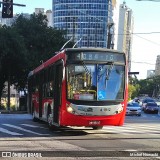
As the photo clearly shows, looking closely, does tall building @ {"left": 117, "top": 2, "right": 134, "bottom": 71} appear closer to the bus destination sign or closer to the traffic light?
the traffic light

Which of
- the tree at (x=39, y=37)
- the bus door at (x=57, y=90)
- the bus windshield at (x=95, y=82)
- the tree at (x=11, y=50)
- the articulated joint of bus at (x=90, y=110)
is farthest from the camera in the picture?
the tree at (x=39, y=37)

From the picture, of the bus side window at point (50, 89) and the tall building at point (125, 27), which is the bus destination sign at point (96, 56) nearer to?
the bus side window at point (50, 89)

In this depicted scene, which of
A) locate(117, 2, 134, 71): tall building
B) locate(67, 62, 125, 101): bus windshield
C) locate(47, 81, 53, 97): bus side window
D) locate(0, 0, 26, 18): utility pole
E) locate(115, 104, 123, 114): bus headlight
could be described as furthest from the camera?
locate(117, 2, 134, 71): tall building

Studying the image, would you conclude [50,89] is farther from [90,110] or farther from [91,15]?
[91,15]

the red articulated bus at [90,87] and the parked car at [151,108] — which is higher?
the red articulated bus at [90,87]

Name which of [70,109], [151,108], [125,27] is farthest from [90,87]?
[125,27]

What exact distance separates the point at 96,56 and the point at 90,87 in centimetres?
132

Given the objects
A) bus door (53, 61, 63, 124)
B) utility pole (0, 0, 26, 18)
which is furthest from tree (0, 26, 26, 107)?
bus door (53, 61, 63, 124)

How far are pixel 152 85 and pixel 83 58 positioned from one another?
174 m

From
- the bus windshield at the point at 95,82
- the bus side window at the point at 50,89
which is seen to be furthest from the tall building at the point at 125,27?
the bus windshield at the point at 95,82

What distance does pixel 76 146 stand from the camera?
13086mm

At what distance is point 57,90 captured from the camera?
17.4 meters

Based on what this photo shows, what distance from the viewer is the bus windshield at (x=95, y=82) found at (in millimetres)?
16375

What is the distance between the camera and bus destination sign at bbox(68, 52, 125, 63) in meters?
16.8
